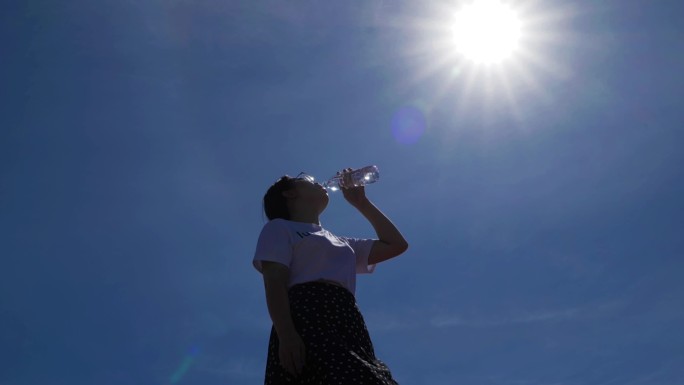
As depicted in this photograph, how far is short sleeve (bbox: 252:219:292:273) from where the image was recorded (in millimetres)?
3080

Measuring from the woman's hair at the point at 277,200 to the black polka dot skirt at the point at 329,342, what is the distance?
734 mm

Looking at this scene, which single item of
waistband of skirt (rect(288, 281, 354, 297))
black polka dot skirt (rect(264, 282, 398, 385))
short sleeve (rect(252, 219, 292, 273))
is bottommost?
black polka dot skirt (rect(264, 282, 398, 385))

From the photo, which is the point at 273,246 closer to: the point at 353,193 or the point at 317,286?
the point at 317,286

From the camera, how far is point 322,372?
8.84ft

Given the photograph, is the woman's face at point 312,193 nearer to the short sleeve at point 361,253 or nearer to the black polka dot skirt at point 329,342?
the short sleeve at point 361,253

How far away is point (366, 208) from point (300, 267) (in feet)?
3.48

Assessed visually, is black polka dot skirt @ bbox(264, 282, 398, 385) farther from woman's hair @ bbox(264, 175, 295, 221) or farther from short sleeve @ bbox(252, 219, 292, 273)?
woman's hair @ bbox(264, 175, 295, 221)

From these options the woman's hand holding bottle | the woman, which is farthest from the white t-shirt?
the woman's hand holding bottle

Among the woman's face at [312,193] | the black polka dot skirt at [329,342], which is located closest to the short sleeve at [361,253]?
the woman's face at [312,193]

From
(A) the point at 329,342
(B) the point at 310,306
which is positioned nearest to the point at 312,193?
(B) the point at 310,306

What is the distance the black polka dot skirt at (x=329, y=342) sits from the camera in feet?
8.79

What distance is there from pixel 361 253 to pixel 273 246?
31.3 inches

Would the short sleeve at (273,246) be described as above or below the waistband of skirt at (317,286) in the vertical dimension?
above

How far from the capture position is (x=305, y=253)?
3.18 metres
